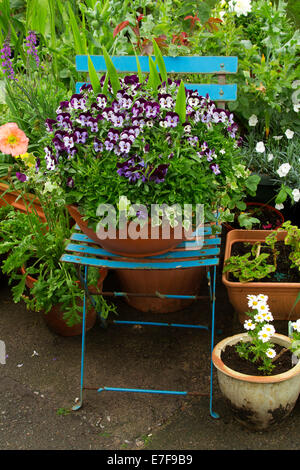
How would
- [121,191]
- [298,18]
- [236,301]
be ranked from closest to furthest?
[121,191]
[236,301]
[298,18]

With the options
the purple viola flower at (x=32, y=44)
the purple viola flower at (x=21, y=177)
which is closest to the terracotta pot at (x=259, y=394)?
the purple viola flower at (x=21, y=177)

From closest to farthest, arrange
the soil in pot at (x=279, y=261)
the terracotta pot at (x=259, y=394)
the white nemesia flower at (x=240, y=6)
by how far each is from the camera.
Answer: the terracotta pot at (x=259, y=394) < the soil in pot at (x=279, y=261) < the white nemesia flower at (x=240, y=6)

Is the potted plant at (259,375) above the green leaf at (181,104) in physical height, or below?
below

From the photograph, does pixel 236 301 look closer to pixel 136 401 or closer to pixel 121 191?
pixel 136 401

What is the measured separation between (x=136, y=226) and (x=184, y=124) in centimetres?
41

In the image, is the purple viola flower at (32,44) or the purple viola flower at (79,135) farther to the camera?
the purple viola flower at (32,44)

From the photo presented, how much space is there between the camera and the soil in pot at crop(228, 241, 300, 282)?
8.12 feet


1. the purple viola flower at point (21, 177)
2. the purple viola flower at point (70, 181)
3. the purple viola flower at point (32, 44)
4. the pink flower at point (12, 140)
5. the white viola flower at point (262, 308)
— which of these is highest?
the purple viola flower at point (32, 44)

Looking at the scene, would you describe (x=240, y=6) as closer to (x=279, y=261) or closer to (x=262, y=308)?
(x=279, y=261)

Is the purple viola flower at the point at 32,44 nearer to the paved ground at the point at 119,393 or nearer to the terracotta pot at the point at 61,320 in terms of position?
the terracotta pot at the point at 61,320

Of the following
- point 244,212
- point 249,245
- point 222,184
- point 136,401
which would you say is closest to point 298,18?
point 244,212

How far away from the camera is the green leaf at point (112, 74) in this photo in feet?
6.17

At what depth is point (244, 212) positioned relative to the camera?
3002mm

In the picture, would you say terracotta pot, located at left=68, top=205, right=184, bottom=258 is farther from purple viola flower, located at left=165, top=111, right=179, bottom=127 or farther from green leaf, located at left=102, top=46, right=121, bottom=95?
green leaf, located at left=102, top=46, right=121, bottom=95
